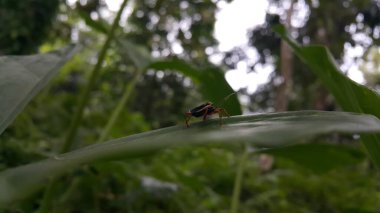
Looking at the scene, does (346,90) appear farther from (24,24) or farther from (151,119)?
(151,119)

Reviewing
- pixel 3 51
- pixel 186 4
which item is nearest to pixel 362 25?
pixel 186 4

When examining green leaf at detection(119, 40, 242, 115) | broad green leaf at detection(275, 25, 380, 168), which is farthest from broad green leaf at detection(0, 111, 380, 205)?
green leaf at detection(119, 40, 242, 115)

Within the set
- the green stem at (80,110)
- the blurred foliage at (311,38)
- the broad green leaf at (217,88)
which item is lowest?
the green stem at (80,110)

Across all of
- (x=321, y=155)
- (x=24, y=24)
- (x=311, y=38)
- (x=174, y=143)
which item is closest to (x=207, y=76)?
(x=321, y=155)

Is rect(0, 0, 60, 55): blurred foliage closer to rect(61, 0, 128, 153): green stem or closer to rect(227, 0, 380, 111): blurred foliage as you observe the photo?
rect(61, 0, 128, 153): green stem

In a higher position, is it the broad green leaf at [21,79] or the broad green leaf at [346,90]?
the broad green leaf at [346,90]

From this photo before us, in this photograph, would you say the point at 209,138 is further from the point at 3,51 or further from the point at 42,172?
the point at 3,51

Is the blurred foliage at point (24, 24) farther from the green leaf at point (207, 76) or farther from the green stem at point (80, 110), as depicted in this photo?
the green stem at point (80, 110)

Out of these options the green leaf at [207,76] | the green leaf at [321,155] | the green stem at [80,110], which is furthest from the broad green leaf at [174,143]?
the green leaf at [321,155]

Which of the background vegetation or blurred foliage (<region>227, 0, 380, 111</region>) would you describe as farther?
blurred foliage (<region>227, 0, 380, 111</region>)
